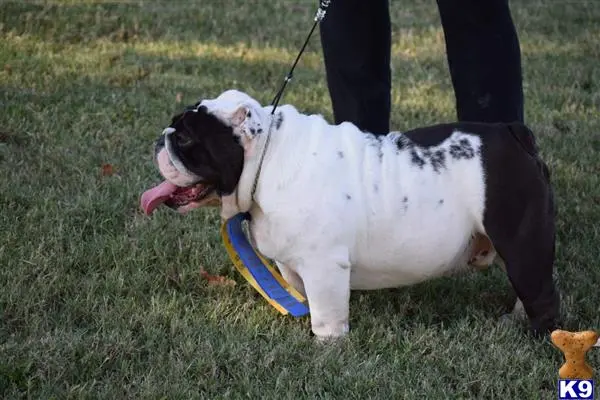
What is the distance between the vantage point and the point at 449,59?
3.65m

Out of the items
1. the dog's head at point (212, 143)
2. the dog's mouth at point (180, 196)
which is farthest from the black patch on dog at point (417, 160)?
the dog's mouth at point (180, 196)

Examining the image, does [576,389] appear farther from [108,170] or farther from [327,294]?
[108,170]

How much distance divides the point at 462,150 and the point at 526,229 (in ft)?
1.02

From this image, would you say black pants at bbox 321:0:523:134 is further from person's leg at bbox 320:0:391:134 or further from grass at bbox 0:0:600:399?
grass at bbox 0:0:600:399

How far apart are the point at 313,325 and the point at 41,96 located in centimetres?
289

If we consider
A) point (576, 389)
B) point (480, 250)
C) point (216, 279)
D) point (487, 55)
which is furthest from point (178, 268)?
point (576, 389)

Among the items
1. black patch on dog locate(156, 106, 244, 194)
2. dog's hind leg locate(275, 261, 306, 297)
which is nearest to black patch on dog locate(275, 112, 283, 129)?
black patch on dog locate(156, 106, 244, 194)

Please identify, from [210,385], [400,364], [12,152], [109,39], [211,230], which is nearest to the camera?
[210,385]

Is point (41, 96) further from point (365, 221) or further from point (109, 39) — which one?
point (365, 221)

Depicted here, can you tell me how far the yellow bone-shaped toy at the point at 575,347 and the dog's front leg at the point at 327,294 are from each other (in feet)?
2.45

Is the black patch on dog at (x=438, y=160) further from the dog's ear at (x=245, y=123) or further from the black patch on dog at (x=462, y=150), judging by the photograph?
the dog's ear at (x=245, y=123)

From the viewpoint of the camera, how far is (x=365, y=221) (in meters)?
2.78

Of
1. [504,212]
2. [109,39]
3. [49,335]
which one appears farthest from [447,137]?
[109,39]

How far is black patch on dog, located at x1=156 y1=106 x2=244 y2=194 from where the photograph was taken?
2.69m
